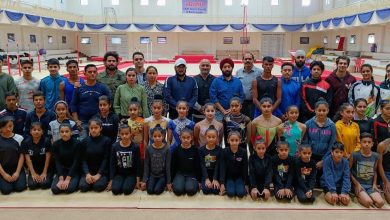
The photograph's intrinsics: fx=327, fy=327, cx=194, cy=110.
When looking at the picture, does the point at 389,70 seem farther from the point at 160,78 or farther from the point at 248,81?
the point at 160,78

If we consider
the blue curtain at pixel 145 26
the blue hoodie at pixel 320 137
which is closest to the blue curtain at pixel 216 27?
the blue curtain at pixel 145 26

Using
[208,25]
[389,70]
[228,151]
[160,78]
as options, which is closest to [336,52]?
[208,25]

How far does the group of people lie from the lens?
12.2 feet

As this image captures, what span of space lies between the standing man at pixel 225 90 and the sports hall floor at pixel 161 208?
53.7 inches

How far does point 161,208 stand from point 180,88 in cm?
180

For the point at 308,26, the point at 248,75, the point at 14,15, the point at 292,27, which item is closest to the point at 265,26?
the point at 292,27

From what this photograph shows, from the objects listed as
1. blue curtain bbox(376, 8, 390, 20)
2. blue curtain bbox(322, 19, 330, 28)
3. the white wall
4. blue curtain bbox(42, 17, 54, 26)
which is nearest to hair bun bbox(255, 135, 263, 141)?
blue curtain bbox(376, 8, 390, 20)

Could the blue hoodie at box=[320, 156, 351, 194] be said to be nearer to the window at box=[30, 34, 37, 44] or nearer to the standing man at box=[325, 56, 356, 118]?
the standing man at box=[325, 56, 356, 118]

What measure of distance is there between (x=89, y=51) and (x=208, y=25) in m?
11.2

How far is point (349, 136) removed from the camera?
3928 millimetres

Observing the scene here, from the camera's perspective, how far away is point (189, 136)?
3.90 metres

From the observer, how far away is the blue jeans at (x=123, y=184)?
12.3 feet

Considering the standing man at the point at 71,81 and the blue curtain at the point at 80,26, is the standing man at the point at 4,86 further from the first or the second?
the blue curtain at the point at 80,26

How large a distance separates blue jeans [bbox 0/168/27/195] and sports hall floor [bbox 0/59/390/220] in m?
0.08
